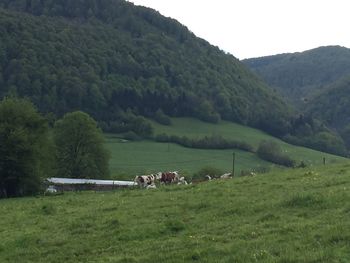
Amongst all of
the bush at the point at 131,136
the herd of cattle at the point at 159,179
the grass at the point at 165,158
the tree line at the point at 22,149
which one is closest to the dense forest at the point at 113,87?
the bush at the point at 131,136

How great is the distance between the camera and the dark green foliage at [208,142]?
13450 centimetres

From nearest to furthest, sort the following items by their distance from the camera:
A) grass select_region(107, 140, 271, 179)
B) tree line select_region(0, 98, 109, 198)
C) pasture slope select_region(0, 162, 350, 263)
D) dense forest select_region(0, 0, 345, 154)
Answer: pasture slope select_region(0, 162, 350, 263)
tree line select_region(0, 98, 109, 198)
grass select_region(107, 140, 271, 179)
dense forest select_region(0, 0, 345, 154)

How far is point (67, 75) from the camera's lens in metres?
157

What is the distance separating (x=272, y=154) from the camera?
12812 cm

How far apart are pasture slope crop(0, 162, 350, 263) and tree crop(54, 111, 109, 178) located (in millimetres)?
50959

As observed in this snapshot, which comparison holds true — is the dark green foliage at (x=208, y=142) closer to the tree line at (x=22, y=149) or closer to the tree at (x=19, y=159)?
the tree line at (x=22, y=149)

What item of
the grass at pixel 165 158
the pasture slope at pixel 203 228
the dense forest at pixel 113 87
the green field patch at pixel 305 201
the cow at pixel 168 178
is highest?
the dense forest at pixel 113 87

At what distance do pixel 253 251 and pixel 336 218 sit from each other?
3.33 meters

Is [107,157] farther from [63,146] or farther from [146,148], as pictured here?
[146,148]

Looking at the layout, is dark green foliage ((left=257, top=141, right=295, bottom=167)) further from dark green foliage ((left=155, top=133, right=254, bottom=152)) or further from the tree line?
the tree line

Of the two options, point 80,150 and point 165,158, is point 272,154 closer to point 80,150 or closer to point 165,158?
point 165,158

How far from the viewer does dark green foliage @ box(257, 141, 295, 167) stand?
4946 inches

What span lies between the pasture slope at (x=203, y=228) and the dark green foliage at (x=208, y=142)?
110 meters

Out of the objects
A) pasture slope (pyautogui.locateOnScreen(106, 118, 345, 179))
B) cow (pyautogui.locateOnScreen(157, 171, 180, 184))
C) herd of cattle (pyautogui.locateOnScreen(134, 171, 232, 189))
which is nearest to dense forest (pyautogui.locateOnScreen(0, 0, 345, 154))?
pasture slope (pyautogui.locateOnScreen(106, 118, 345, 179))
